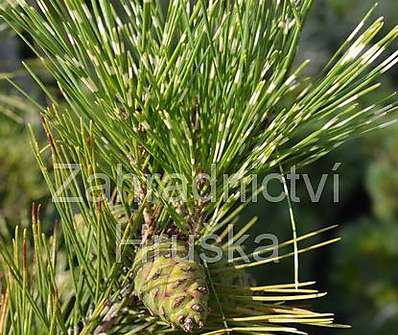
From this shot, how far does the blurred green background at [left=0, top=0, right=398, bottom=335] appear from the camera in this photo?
1.99 m

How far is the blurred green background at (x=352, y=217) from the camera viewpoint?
1.99 m

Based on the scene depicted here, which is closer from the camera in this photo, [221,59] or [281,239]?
[221,59]

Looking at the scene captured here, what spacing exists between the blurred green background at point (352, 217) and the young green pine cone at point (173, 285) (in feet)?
4.20

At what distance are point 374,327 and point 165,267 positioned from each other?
1.64 m

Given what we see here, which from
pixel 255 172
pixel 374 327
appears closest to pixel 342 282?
pixel 374 327

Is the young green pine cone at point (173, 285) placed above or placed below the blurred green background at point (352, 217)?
below

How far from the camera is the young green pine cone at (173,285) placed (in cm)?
40

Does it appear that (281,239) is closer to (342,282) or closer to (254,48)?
(342,282)

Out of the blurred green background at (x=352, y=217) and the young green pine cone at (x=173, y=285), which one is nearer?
the young green pine cone at (x=173, y=285)

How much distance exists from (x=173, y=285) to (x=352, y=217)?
2142mm

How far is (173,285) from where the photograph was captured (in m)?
0.40

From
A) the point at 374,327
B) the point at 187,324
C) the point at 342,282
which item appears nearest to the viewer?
the point at 187,324

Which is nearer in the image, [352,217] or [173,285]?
[173,285]

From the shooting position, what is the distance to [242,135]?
42 centimetres
